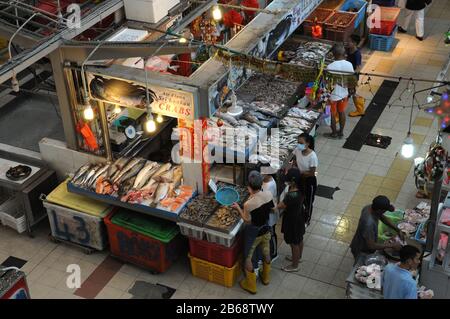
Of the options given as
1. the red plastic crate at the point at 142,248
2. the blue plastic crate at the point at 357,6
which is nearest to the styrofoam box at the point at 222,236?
the red plastic crate at the point at 142,248

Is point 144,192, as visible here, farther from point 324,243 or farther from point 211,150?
point 324,243

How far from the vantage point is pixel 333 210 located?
418 inches

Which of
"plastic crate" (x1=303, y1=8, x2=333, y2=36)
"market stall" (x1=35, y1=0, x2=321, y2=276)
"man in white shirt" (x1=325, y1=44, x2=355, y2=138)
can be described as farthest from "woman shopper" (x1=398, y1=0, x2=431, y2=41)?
"market stall" (x1=35, y1=0, x2=321, y2=276)

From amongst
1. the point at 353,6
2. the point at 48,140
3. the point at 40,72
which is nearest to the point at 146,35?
the point at 48,140

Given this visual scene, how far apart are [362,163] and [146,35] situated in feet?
14.6

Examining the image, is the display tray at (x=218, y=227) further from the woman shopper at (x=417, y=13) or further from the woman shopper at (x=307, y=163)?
the woman shopper at (x=417, y=13)

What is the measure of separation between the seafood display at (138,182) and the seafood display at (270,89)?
262cm

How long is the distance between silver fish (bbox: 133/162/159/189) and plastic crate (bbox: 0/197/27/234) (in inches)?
80.2

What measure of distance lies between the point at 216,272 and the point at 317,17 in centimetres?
794

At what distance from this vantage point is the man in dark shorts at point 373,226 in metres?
8.37

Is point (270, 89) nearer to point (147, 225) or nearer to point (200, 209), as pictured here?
point (200, 209)

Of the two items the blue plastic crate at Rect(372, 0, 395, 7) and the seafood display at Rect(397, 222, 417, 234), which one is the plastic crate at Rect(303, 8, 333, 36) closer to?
the blue plastic crate at Rect(372, 0, 395, 7)

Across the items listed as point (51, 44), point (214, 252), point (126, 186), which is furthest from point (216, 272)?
point (51, 44)

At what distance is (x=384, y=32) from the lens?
50.5 ft
